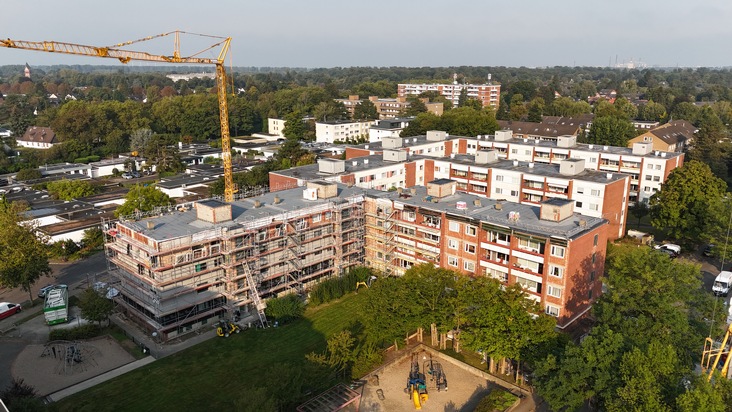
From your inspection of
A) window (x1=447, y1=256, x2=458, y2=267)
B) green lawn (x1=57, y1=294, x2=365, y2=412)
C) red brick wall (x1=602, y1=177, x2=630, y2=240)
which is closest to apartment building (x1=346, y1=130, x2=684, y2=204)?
red brick wall (x1=602, y1=177, x2=630, y2=240)

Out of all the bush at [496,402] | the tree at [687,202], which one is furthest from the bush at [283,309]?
the tree at [687,202]

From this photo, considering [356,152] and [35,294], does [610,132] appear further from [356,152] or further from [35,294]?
[35,294]

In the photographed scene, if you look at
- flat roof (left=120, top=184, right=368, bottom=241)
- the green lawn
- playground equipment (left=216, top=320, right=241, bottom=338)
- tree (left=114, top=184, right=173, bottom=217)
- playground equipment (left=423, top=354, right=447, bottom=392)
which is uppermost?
flat roof (left=120, top=184, right=368, bottom=241)

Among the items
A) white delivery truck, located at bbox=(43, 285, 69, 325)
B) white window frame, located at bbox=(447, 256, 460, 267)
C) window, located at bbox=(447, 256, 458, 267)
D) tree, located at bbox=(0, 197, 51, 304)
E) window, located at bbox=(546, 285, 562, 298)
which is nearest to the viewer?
window, located at bbox=(546, 285, 562, 298)

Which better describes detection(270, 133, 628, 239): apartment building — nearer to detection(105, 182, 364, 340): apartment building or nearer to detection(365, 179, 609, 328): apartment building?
detection(105, 182, 364, 340): apartment building

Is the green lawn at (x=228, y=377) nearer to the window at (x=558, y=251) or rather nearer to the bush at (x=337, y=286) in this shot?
the bush at (x=337, y=286)

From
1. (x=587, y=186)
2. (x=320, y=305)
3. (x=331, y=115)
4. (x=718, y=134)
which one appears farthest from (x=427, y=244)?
(x=331, y=115)
